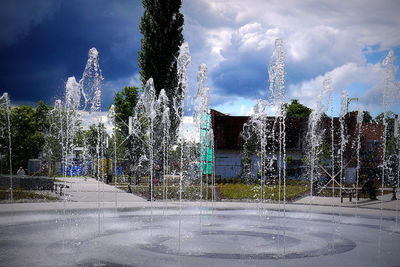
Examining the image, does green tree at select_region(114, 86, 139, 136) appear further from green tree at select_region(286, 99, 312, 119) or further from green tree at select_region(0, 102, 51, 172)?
green tree at select_region(286, 99, 312, 119)

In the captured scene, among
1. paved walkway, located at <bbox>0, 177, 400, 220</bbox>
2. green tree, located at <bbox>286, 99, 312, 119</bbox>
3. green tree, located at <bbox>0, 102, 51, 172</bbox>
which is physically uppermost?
green tree, located at <bbox>286, 99, 312, 119</bbox>

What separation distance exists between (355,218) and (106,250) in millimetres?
9563

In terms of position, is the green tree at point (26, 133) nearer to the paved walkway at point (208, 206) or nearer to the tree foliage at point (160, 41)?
the tree foliage at point (160, 41)

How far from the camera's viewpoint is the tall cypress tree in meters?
28.3

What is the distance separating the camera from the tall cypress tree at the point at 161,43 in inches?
1113

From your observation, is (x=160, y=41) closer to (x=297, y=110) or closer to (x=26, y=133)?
(x=26, y=133)

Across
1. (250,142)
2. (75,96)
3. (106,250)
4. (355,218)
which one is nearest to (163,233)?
(106,250)

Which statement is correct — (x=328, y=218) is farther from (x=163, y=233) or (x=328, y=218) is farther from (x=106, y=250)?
(x=106, y=250)

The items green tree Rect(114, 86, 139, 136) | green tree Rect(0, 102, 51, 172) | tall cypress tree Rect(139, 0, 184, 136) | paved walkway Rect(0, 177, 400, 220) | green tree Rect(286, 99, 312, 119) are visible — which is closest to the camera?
paved walkway Rect(0, 177, 400, 220)

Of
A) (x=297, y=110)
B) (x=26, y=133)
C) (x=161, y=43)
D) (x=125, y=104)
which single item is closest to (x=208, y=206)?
(x=161, y=43)

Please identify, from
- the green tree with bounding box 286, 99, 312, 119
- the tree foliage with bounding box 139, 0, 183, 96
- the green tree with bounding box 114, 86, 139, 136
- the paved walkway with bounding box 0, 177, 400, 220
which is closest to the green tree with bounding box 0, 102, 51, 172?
the green tree with bounding box 114, 86, 139, 136

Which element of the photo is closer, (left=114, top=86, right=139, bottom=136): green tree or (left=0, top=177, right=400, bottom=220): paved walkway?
(left=0, top=177, right=400, bottom=220): paved walkway

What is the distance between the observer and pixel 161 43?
93.6ft

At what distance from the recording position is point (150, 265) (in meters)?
6.63
